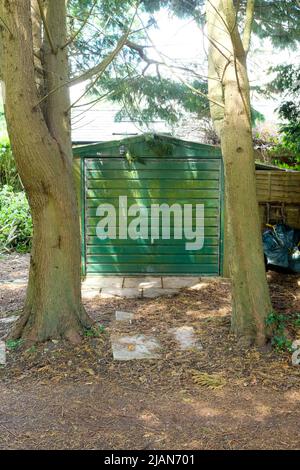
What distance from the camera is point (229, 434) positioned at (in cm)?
333

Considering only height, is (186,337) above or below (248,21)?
below

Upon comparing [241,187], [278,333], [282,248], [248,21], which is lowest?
[278,333]

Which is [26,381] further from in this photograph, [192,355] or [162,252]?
[162,252]

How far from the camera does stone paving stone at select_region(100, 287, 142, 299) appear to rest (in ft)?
23.4

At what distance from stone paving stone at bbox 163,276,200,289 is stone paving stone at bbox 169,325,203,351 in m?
1.93

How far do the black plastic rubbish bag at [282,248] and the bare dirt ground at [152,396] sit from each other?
2517 millimetres

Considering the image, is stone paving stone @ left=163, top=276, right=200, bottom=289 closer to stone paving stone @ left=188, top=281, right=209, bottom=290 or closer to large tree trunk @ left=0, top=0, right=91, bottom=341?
stone paving stone @ left=188, top=281, right=209, bottom=290

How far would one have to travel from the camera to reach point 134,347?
5.04m

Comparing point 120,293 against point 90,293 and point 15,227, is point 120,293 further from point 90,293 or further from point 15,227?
point 15,227

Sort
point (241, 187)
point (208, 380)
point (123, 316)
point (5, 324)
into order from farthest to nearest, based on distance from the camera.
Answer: point (123, 316) < point (5, 324) < point (241, 187) < point (208, 380)

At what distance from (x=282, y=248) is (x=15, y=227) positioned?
585cm

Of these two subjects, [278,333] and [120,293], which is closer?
[278,333]

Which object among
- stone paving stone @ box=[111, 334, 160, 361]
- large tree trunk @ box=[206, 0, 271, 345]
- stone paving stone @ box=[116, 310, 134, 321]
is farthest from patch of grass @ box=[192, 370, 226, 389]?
stone paving stone @ box=[116, 310, 134, 321]

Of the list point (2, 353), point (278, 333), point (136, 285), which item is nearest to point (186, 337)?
point (278, 333)
